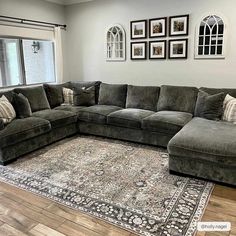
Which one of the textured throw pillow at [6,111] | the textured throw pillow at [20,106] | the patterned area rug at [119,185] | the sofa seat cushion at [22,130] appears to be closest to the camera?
the patterned area rug at [119,185]

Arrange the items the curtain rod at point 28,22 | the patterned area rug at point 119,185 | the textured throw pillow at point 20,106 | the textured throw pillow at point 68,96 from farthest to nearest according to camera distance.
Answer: the textured throw pillow at point 68,96 < the curtain rod at point 28,22 < the textured throw pillow at point 20,106 < the patterned area rug at point 119,185

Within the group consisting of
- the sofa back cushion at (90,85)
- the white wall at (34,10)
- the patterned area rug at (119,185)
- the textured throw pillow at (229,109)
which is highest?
the white wall at (34,10)

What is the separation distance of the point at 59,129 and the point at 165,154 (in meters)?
1.78

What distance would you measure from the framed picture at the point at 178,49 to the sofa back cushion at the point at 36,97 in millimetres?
2421

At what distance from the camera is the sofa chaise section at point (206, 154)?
2408 millimetres

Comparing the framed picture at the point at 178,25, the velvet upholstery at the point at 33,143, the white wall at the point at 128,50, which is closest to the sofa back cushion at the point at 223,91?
the white wall at the point at 128,50

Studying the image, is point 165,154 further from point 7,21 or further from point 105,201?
point 7,21

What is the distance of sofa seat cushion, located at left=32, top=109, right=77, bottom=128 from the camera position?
3.73m

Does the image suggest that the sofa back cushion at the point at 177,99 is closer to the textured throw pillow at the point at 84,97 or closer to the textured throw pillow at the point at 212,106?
the textured throw pillow at the point at 212,106

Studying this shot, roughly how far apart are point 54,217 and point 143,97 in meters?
2.66

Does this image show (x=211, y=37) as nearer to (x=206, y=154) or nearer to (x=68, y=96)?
(x=206, y=154)

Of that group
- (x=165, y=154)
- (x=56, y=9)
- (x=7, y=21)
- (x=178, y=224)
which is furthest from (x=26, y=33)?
(x=178, y=224)

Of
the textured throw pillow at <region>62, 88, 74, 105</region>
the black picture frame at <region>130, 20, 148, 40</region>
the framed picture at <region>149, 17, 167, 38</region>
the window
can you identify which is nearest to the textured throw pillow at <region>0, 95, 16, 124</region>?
the window

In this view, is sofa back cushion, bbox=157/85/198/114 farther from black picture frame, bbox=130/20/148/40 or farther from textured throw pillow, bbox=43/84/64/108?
textured throw pillow, bbox=43/84/64/108
